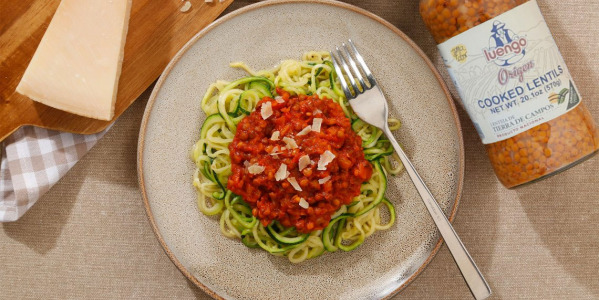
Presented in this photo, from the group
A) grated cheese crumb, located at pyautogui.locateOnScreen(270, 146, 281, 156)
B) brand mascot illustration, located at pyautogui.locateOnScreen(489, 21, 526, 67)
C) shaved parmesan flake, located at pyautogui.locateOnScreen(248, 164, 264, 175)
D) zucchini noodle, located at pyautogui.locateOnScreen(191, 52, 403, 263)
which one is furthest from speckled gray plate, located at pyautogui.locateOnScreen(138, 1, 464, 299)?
grated cheese crumb, located at pyautogui.locateOnScreen(270, 146, 281, 156)

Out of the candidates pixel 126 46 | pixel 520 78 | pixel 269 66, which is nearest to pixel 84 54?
pixel 126 46

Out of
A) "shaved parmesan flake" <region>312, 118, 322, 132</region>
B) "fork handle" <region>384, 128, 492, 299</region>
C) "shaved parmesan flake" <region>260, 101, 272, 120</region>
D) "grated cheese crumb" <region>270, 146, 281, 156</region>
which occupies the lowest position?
"fork handle" <region>384, 128, 492, 299</region>

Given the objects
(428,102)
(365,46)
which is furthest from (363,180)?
(365,46)

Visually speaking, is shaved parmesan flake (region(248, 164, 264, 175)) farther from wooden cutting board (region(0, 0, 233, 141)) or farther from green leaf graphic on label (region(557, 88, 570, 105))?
green leaf graphic on label (region(557, 88, 570, 105))

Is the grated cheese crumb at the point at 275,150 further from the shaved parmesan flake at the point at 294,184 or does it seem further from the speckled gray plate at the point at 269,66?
the speckled gray plate at the point at 269,66

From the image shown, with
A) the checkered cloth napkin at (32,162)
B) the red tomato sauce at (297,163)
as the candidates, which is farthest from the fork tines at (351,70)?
the checkered cloth napkin at (32,162)

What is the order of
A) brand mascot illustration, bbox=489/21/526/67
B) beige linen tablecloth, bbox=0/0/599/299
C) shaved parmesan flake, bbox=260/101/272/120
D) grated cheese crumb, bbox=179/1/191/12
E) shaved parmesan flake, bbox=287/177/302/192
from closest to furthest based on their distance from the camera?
brand mascot illustration, bbox=489/21/526/67 < shaved parmesan flake, bbox=287/177/302/192 < shaved parmesan flake, bbox=260/101/272/120 < grated cheese crumb, bbox=179/1/191/12 < beige linen tablecloth, bbox=0/0/599/299

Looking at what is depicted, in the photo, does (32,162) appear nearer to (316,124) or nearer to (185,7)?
(185,7)
